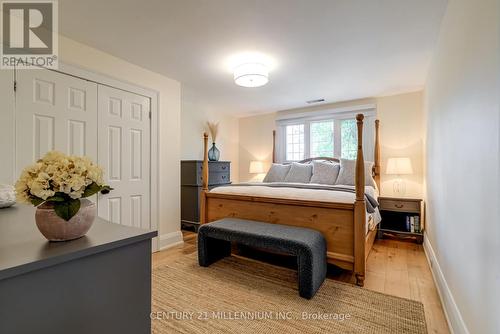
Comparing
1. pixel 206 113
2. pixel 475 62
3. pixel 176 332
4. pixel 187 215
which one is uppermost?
pixel 206 113

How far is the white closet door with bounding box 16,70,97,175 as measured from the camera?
194 cm

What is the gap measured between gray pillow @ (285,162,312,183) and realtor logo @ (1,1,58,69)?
3.13 meters

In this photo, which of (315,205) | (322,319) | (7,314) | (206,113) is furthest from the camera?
(206,113)

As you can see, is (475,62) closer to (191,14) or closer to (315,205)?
(315,205)

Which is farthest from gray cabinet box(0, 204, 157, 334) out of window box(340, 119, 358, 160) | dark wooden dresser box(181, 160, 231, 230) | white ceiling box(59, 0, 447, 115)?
window box(340, 119, 358, 160)

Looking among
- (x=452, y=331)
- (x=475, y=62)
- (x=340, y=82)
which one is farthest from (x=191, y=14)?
(x=452, y=331)

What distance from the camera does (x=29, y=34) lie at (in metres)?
1.98

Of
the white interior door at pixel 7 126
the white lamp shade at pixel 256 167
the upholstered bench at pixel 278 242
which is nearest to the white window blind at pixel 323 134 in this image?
the white lamp shade at pixel 256 167

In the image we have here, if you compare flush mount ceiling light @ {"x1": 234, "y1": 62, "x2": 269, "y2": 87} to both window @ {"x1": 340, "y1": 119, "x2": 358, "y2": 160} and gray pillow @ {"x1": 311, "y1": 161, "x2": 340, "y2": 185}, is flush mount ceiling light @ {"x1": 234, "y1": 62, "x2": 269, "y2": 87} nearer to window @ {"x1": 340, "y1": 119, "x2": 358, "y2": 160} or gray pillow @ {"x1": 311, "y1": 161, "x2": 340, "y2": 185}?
gray pillow @ {"x1": 311, "y1": 161, "x2": 340, "y2": 185}

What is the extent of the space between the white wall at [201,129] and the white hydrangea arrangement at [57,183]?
3.07 metres

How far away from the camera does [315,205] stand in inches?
86.6

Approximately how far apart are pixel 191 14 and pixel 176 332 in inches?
88.8

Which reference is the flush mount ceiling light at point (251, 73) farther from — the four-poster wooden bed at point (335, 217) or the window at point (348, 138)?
the window at point (348, 138)

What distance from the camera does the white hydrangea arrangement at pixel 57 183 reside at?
676mm
